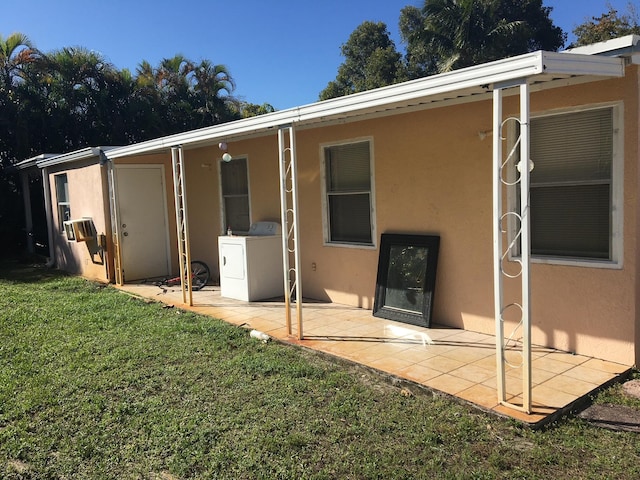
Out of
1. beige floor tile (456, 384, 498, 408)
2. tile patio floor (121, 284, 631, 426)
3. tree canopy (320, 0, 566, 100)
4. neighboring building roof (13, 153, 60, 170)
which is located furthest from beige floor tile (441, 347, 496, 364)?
tree canopy (320, 0, 566, 100)

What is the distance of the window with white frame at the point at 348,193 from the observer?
6781mm

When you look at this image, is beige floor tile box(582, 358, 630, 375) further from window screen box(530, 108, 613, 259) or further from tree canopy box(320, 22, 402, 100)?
tree canopy box(320, 22, 402, 100)

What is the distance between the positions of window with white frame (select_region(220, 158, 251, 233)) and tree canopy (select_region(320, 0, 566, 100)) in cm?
1664

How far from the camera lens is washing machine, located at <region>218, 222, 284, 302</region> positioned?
297 inches

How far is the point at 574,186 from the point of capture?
4758 mm

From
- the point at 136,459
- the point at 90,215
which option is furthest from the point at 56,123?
the point at 136,459

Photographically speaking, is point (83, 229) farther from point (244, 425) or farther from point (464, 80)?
point (464, 80)

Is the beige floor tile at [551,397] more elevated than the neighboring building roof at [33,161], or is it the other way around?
the neighboring building roof at [33,161]

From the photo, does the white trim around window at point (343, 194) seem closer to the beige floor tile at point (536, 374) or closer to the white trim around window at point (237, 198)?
the white trim around window at point (237, 198)

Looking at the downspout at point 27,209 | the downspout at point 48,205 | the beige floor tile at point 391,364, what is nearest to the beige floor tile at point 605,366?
the beige floor tile at point 391,364

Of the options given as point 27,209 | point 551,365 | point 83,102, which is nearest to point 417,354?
point 551,365

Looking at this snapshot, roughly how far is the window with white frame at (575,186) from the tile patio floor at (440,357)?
3.29 feet

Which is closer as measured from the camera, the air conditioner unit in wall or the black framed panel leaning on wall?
the black framed panel leaning on wall

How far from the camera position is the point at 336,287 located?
7.25 m
